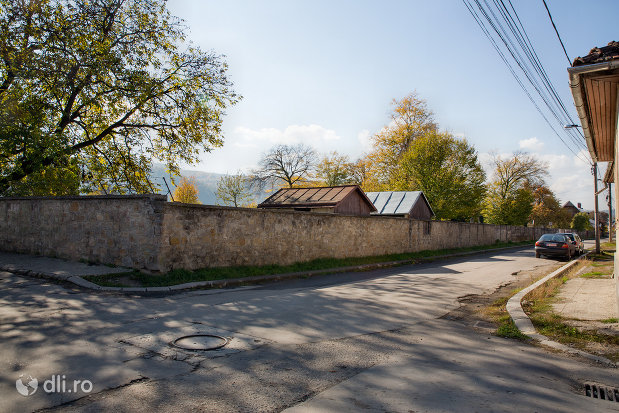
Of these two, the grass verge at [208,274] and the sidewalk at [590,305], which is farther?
the grass verge at [208,274]

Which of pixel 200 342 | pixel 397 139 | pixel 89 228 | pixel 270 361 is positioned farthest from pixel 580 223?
pixel 200 342

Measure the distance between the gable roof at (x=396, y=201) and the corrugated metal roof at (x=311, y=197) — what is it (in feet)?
21.5

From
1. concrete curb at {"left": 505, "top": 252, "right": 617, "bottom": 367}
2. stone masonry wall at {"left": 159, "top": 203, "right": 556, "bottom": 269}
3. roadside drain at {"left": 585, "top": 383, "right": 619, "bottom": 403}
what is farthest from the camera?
stone masonry wall at {"left": 159, "top": 203, "right": 556, "bottom": 269}

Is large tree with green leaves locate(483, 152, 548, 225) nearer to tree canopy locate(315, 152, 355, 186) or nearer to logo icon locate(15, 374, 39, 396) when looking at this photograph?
tree canopy locate(315, 152, 355, 186)

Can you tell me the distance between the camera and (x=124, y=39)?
16562 millimetres

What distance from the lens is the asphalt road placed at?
3.28m

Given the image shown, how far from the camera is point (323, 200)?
23578 millimetres

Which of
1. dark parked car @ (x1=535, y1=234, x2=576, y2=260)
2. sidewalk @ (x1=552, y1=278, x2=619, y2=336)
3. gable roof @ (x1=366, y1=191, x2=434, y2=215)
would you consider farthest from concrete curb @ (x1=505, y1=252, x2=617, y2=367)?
gable roof @ (x1=366, y1=191, x2=434, y2=215)

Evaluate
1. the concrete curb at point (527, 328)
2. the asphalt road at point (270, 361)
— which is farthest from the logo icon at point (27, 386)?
the concrete curb at point (527, 328)

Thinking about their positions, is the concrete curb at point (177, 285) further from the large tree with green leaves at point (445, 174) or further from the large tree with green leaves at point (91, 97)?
the large tree with green leaves at point (445, 174)

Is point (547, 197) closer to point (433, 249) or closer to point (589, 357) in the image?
point (433, 249)

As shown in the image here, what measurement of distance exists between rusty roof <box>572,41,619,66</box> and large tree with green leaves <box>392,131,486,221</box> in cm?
3335

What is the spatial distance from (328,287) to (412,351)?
5629mm

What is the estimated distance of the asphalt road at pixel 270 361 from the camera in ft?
10.8
